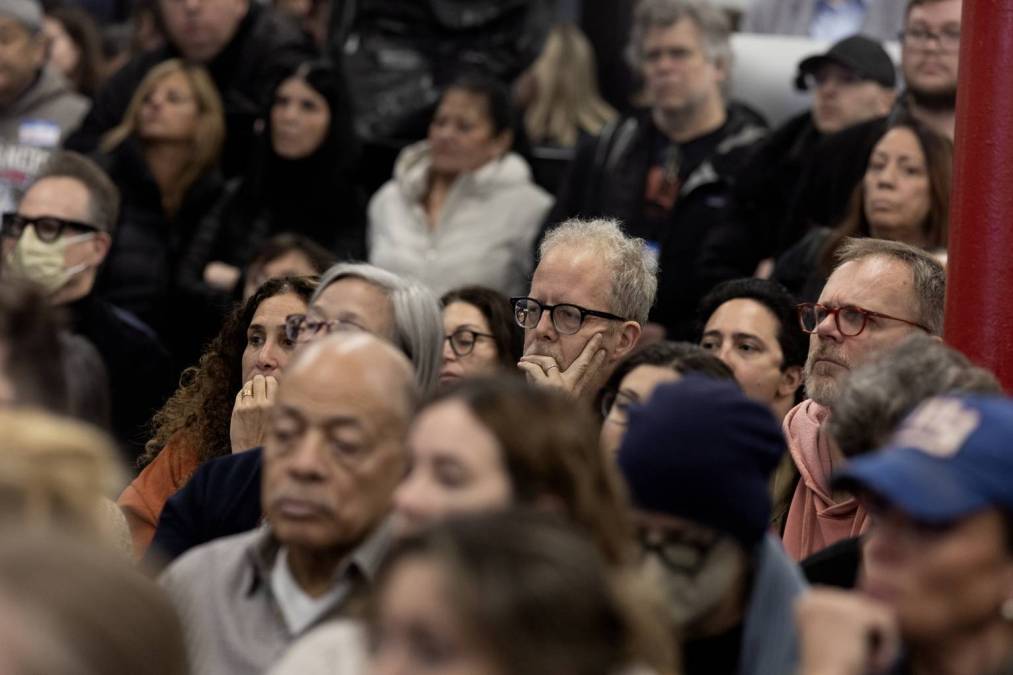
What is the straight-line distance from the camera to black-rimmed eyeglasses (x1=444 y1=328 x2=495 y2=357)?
5746 mm

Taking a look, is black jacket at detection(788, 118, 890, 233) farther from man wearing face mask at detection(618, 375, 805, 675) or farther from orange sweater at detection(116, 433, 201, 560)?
man wearing face mask at detection(618, 375, 805, 675)

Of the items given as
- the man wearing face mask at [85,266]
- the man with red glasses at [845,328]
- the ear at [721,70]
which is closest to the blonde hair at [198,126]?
the man wearing face mask at [85,266]

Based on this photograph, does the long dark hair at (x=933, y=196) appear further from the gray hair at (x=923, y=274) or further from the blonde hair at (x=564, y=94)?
the blonde hair at (x=564, y=94)

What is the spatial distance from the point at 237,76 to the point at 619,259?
11.9ft

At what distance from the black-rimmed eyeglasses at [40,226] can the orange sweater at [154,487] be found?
1.59m

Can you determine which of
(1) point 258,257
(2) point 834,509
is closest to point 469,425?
(2) point 834,509

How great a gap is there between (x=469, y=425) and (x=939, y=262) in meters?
2.37

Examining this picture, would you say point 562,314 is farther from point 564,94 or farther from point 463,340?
point 564,94

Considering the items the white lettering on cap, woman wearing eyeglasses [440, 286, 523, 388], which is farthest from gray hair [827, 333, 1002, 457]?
woman wearing eyeglasses [440, 286, 523, 388]

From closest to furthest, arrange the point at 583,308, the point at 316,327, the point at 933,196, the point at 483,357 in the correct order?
1. the point at 316,327
2. the point at 583,308
3. the point at 483,357
4. the point at 933,196

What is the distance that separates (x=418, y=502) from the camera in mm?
3105

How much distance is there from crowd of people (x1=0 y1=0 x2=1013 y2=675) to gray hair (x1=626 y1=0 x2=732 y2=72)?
0.01 m

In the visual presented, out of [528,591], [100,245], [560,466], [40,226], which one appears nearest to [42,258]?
[40,226]

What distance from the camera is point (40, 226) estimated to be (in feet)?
22.4
